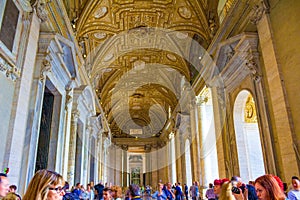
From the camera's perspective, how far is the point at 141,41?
44.7 feet

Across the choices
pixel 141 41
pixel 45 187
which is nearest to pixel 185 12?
pixel 141 41

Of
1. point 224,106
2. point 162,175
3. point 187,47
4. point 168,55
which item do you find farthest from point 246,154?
point 162,175

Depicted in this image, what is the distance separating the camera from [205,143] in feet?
38.4

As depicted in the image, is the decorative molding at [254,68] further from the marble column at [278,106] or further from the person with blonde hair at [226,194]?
the person with blonde hair at [226,194]

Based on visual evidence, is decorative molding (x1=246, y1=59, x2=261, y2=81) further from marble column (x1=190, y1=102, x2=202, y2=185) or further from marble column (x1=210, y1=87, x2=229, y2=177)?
marble column (x1=190, y1=102, x2=202, y2=185)

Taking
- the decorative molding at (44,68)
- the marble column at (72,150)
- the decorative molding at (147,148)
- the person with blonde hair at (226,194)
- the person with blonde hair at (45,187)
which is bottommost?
the person with blonde hair at (226,194)

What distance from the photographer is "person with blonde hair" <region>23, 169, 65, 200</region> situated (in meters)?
1.39

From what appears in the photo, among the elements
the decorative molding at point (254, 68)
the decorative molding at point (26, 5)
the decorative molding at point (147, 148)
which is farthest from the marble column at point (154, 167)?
the decorative molding at point (26, 5)

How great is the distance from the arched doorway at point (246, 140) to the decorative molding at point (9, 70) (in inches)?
236

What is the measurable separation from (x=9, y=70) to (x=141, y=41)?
9.76 m

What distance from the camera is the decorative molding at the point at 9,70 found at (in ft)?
13.8

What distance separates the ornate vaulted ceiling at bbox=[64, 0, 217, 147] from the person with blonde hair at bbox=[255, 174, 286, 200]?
8.77 metres

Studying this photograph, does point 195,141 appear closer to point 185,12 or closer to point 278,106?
point 185,12

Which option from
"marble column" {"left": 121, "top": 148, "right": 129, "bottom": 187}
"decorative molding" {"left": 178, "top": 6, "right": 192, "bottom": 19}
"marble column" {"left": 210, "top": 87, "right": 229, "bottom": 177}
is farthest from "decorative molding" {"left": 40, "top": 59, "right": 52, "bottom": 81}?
"marble column" {"left": 121, "top": 148, "right": 129, "bottom": 187}
